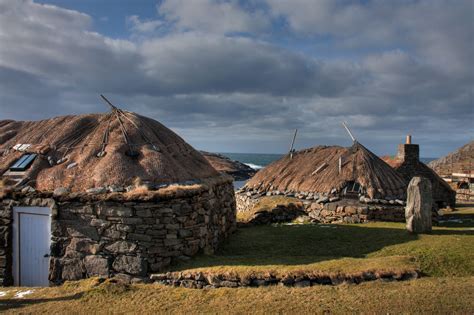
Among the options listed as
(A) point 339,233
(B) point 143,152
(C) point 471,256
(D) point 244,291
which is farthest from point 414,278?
(B) point 143,152

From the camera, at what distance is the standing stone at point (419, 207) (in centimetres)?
1398

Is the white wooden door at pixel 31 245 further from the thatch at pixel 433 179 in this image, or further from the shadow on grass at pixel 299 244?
the thatch at pixel 433 179

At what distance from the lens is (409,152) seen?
89.1 feet

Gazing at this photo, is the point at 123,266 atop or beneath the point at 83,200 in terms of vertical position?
beneath

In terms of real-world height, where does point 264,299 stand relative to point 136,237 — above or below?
below

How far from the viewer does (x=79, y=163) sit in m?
13.0

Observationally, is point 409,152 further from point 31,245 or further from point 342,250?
point 31,245

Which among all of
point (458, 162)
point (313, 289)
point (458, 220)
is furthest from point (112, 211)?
point (458, 162)

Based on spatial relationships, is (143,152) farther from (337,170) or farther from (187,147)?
(337,170)

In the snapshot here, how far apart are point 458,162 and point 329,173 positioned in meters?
20.8

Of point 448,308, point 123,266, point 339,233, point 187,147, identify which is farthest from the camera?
point 187,147

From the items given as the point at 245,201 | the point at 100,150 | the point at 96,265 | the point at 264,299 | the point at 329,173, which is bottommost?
the point at 264,299

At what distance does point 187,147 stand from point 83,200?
5.56 meters

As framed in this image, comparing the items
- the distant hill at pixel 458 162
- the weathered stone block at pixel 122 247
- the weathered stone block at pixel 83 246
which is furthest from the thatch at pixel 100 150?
the distant hill at pixel 458 162
